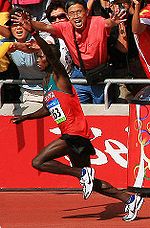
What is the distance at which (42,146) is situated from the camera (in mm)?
11672

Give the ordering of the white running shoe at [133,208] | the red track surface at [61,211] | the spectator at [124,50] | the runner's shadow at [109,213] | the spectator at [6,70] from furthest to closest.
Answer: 1. the spectator at [6,70]
2. the spectator at [124,50]
3. the runner's shadow at [109,213]
4. the white running shoe at [133,208]
5. the red track surface at [61,211]

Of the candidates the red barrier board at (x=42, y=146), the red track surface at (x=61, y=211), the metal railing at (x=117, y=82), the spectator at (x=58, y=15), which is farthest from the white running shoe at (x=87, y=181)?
the spectator at (x=58, y=15)

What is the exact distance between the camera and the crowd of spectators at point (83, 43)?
10977 millimetres

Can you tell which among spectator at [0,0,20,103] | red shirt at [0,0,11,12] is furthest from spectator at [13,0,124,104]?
red shirt at [0,0,11,12]

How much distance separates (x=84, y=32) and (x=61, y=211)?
2.59 m

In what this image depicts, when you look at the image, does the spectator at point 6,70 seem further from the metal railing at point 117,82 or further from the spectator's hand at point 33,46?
the metal railing at point 117,82

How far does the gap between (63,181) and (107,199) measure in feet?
2.83

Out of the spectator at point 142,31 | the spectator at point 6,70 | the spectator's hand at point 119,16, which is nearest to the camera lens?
the spectator at point 142,31

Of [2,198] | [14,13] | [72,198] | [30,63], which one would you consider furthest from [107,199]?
[14,13]

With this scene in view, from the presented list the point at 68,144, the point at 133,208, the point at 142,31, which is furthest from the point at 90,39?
the point at 133,208

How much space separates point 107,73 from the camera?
36.6ft

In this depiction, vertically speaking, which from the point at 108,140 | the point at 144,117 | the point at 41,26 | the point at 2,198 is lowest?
the point at 2,198

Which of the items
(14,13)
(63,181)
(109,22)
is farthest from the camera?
(63,181)

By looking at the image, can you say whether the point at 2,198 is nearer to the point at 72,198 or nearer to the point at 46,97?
the point at 72,198
